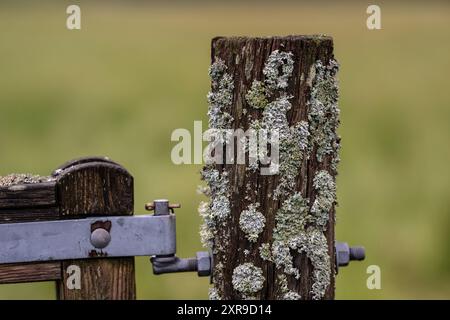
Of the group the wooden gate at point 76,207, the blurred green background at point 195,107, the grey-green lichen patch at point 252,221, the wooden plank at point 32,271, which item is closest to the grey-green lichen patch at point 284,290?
the grey-green lichen patch at point 252,221

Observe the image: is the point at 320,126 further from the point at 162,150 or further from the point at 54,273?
the point at 162,150

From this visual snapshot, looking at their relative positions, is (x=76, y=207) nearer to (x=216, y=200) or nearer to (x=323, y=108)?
(x=216, y=200)

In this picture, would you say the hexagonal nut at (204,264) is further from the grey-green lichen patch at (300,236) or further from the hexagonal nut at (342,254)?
the hexagonal nut at (342,254)

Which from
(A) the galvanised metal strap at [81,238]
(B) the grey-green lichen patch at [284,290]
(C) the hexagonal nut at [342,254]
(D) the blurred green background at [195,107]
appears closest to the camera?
(A) the galvanised metal strap at [81,238]

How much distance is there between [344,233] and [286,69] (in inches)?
184

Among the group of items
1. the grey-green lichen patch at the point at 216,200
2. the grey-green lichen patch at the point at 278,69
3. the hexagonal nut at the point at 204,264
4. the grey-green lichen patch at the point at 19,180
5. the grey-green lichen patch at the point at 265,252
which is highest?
the grey-green lichen patch at the point at 278,69

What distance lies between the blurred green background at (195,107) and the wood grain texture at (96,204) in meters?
3.38

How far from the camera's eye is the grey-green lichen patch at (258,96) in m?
2.31

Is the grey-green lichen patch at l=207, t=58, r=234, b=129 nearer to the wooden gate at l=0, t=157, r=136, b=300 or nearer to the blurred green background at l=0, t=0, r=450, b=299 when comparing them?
the wooden gate at l=0, t=157, r=136, b=300

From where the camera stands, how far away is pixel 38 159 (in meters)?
8.24

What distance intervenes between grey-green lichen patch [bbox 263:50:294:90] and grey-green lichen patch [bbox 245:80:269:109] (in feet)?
0.06
